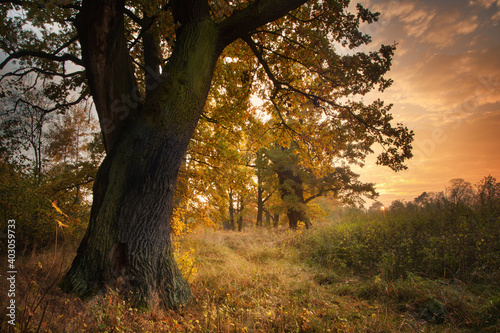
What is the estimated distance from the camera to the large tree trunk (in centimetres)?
288

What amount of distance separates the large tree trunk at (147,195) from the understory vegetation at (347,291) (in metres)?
0.24

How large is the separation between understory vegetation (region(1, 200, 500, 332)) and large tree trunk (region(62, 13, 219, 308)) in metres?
0.24

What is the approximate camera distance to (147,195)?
10.1ft

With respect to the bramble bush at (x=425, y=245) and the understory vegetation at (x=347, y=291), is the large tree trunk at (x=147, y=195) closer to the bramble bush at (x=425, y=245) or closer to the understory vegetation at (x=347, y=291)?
the understory vegetation at (x=347, y=291)

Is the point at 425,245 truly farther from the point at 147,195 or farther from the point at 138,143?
the point at 138,143

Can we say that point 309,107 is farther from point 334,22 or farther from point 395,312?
point 395,312

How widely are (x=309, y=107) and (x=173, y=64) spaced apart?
11.7ft

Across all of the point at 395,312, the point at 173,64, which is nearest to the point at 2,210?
the point at 173,64

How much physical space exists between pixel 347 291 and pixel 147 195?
404 cm

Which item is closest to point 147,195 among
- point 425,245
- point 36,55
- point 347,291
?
point 36,55

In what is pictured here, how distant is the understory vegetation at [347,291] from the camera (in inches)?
95.1

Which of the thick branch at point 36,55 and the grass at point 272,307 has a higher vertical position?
the thick branch at point 36,55

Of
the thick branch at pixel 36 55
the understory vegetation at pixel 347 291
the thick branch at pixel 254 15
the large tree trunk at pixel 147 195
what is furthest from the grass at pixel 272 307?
the thick branch at pixel 254 15

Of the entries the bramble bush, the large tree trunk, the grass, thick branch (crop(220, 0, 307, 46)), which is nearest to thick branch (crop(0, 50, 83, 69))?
the large tree trunk
